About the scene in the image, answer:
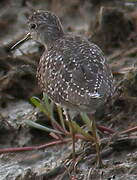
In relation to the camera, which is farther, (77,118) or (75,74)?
(77,118)

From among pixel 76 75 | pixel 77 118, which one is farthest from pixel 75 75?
pixel 77 118

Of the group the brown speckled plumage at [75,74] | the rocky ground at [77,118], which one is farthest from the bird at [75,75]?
the rocky ground at [77,118]

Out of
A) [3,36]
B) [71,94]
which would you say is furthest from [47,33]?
[3,36]

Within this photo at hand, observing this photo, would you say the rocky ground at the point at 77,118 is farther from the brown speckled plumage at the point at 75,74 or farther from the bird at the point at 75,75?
the brown speckled plumage at the point at 75,74

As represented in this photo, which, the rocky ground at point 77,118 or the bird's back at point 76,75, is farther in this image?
the rocky ground at point 77,118

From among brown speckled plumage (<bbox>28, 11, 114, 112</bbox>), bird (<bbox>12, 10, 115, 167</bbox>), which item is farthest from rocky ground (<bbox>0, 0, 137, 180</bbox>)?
brown speckled plumage (<bbox>28, 11, 114, 112</bbox>)

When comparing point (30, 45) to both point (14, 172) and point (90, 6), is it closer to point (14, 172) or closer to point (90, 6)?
point (90, 6)

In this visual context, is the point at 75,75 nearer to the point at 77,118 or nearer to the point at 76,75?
the point at 76,75

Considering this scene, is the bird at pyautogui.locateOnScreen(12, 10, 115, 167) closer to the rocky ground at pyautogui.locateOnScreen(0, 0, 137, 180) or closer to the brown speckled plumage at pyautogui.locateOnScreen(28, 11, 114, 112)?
the brown speckled plumage at pyautogui.locateOnScreen(28, 11, 114, 112)
